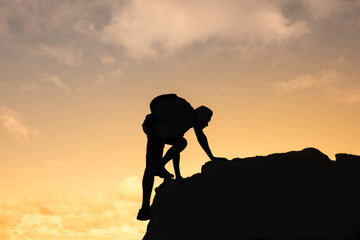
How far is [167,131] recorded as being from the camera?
10469 millimetres

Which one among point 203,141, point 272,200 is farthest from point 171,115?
point 272,200

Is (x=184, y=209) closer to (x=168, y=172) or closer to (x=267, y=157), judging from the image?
(x=168, y=172)

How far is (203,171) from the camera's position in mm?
10023

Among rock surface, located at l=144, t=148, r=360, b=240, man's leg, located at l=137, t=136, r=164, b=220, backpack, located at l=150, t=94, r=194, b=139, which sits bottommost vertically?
rock surface, located at l=144, t=148, r=360, b=240

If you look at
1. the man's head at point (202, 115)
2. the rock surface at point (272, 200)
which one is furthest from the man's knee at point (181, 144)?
the rock surface at point (272, 200)

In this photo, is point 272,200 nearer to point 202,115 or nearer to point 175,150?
point 175,150

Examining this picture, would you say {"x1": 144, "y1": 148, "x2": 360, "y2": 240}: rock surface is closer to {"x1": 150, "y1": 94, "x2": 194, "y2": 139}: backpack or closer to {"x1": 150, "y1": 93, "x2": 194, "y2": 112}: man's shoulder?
{"x1": 150, "y1": 94, "x2": 194, "y2": 139}: backpack

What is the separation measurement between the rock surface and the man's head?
125 centimetres

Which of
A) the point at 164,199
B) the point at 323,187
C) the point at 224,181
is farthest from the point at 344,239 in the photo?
the point at 164,199

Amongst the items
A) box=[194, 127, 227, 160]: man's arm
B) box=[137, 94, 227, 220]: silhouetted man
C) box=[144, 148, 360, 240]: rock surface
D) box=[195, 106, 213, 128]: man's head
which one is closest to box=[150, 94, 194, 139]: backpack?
box=[137, 94, 227, 220]: silhouetted man

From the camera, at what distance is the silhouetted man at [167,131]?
34.3 feet

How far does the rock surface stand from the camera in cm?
865

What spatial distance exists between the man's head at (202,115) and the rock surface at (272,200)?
1247mm

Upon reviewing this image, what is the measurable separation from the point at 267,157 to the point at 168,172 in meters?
2.35
